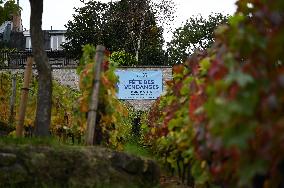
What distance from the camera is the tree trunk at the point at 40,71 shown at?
7.17m

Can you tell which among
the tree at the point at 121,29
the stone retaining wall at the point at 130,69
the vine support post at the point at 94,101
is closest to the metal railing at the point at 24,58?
the tree at the point at 121,29

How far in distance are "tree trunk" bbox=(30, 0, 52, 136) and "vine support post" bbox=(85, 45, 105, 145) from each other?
902 millimetres

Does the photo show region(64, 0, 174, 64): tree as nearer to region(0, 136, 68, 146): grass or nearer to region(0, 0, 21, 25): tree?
region(0, 0, 21, 25): tree

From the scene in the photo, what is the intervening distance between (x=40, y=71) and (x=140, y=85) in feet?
60.6

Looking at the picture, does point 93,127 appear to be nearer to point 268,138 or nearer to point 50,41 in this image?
point 268,138

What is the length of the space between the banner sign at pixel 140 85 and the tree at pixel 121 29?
1228 cm

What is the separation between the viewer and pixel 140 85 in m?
25.7

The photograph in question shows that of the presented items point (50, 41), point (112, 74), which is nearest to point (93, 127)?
point (112, 74)

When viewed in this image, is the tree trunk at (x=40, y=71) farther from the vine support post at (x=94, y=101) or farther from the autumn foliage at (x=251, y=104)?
the autumn foliage at (x=251, y=104)

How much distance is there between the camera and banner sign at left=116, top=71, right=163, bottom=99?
83.3ft

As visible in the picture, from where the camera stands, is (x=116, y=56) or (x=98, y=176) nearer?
(x=98, y=176)

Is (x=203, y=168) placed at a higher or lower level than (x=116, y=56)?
lower

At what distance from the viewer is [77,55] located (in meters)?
41.1

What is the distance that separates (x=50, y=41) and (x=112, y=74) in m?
51.2
